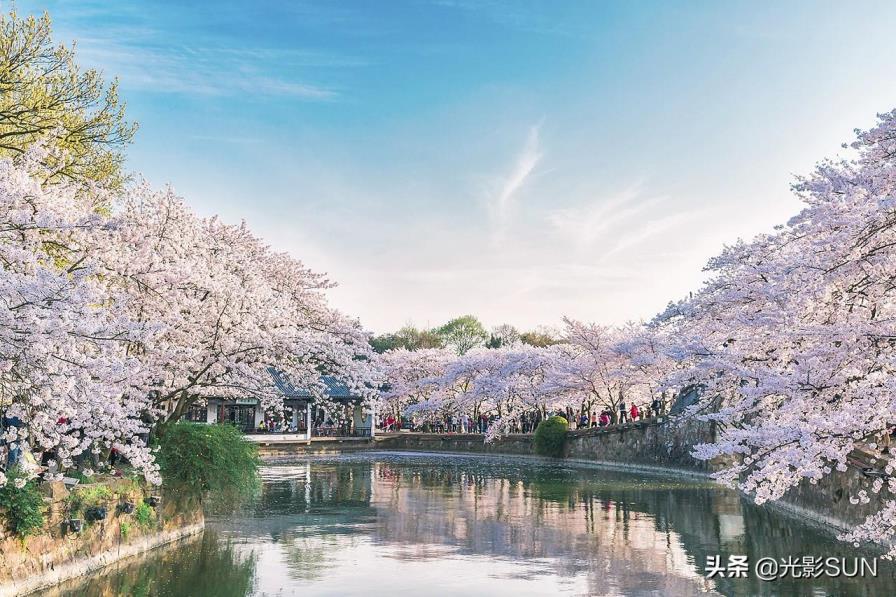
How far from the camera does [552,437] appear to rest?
1781 inches

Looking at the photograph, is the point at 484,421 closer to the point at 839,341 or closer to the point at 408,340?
the point at 408,340

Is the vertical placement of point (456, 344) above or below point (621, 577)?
above

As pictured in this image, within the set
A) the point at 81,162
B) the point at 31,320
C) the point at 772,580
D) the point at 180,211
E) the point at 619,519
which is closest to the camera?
the point at 31,320

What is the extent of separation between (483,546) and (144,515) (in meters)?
7.48

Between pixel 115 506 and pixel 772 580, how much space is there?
12.5 meters

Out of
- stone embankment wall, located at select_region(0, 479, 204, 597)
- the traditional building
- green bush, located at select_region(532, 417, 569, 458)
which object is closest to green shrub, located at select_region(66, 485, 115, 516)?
stone embankment wall, located at select_region(0, 479, 204, 597)

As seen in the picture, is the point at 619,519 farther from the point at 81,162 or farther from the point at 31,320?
the point at 81,162

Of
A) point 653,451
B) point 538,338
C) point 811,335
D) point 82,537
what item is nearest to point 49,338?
point 82,537

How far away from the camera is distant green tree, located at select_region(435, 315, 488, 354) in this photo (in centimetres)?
9912

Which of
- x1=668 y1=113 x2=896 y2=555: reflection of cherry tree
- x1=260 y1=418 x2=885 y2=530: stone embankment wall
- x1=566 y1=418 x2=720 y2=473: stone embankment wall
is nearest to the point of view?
x1=668 y1=113 x2=896 y2=555: reflection of cherry tree

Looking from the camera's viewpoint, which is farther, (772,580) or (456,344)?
(456,344)

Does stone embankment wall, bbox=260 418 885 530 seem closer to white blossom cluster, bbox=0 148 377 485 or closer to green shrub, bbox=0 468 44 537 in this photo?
white blossom cluster, bbox=0 148 377 485

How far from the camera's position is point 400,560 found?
16.2 meters

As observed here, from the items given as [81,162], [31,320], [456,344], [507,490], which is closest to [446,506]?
[507,490]
